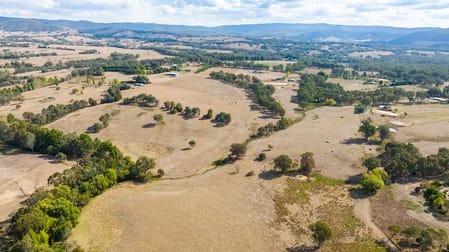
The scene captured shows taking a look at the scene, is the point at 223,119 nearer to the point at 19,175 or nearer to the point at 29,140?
the point at 29,140

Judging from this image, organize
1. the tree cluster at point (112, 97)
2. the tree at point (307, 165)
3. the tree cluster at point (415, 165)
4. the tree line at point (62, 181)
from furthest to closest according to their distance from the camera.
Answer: the tree cluster at point (112, 97) → the tree at point (307, 165) → the tree cluster at point (415, 165) → the tree line at point (62, 181)

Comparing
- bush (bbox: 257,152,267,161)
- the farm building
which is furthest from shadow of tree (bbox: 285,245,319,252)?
the farm building

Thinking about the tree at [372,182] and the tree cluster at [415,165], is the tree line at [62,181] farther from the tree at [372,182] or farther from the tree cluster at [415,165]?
the tree cluster at [415,165]

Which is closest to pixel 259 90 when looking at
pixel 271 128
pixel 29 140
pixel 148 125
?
pixel 271 128

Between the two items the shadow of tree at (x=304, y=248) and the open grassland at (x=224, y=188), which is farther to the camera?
the open grassland at (x=224, y=188)

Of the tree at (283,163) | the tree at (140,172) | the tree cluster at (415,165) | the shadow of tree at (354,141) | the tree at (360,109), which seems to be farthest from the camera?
the tree at (360,109)

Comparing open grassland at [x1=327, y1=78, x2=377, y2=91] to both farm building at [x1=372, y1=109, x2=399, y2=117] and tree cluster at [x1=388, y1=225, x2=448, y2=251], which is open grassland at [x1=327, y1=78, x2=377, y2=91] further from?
tree cluster at [x1=388, y1=225, x2=448, y2=251]

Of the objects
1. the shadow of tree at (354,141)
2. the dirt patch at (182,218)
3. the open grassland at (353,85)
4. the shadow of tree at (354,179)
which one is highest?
the open grassland at (353,85)

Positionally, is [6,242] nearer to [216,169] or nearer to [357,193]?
[216,169]

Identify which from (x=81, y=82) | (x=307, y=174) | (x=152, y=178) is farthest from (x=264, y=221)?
(x=81, y=82)

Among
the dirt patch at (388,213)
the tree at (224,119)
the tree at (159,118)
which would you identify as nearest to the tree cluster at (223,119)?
the tree at (224,119)

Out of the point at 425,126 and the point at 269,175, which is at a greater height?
the point at 425,126
